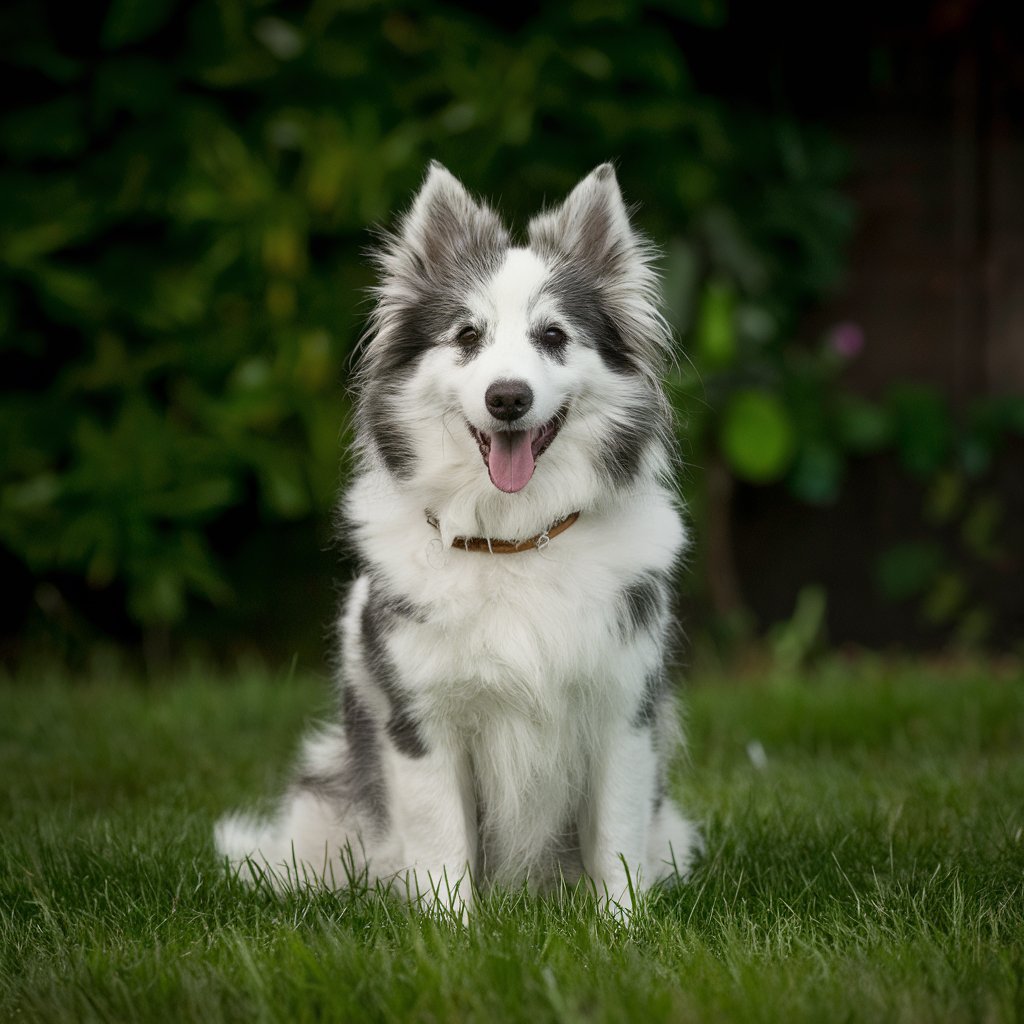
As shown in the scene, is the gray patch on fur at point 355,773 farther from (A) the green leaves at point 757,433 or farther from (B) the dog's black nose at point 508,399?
(A) the green leaves at point 757,433

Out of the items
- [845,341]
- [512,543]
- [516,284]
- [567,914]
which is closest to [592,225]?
[516,284]

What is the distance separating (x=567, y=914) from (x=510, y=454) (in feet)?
3.40

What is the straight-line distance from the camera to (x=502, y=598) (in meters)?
2.90

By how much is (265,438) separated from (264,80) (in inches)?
65.2

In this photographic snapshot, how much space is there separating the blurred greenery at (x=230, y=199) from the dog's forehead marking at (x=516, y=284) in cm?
276

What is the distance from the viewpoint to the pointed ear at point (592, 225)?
322 cm

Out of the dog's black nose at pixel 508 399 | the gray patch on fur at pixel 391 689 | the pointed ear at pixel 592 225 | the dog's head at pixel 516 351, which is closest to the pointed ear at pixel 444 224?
the dog's head at pixel 516 351

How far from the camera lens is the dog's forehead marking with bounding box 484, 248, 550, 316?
302 cm

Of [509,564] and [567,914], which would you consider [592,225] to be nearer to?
[509,564]

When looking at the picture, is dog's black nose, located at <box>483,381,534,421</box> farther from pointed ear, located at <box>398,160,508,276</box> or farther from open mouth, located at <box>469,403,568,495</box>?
pointed ear, located at <box>398,160,508,276</box>

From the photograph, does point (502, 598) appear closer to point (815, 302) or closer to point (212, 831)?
point (212, 831)

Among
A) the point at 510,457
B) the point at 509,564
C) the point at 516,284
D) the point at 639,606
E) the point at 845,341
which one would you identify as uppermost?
the point at 516,284

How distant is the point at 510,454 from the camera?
2896 mm

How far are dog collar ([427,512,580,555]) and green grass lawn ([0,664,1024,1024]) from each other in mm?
803
